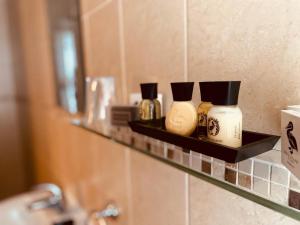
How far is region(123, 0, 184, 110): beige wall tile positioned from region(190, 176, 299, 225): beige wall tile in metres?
0.16

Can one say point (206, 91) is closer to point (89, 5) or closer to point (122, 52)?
point (122, 52)

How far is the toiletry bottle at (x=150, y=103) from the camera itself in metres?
0.43

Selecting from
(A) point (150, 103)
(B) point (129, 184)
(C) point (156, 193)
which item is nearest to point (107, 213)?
(B) point (129, 184)

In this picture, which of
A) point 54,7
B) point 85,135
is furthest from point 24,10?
point 85,135

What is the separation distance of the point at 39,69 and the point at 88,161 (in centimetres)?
82

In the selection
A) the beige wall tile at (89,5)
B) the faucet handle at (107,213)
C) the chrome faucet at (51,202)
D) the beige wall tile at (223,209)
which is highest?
the beige wall tile at (89,5)

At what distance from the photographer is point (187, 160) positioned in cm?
39

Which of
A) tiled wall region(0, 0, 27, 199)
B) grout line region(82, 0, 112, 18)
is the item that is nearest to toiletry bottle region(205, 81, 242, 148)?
grout line region(82, 0, 112, 18)

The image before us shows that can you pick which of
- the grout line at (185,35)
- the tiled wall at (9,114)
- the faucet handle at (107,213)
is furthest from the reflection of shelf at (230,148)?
the tiled wall at (9,114)

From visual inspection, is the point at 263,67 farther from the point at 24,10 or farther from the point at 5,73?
the point at 5,73

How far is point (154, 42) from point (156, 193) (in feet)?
1.01

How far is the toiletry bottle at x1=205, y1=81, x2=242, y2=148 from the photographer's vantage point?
0.90 feet

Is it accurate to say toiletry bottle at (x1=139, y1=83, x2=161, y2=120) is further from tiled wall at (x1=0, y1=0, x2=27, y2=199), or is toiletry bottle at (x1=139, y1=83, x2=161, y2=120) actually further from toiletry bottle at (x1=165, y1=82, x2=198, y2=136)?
tiled wall at (x1=0, y1=0, x2=27, y2=199)

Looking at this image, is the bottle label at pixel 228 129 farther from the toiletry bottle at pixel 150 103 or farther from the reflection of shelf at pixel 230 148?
the toiletry bottle at pixel 150 103
